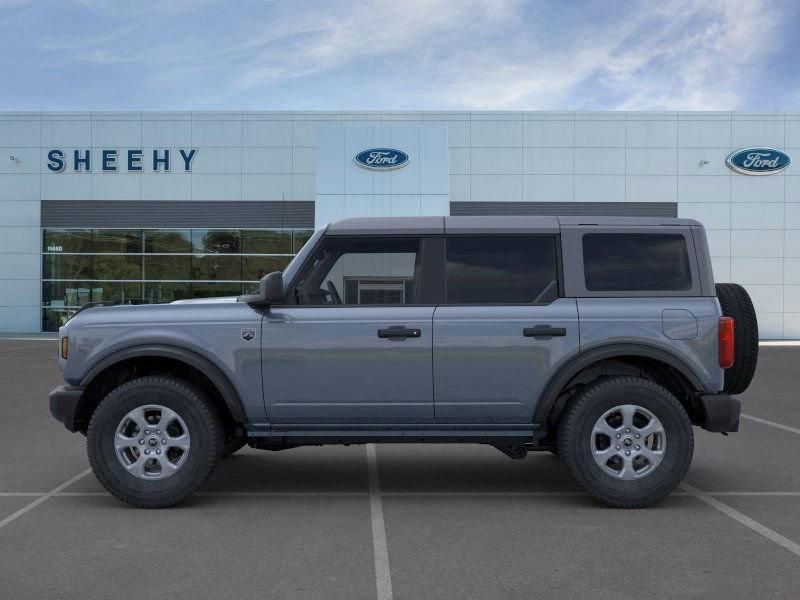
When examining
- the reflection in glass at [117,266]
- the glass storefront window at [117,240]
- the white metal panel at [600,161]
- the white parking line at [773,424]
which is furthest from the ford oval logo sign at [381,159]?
the white parking line at [773,424]

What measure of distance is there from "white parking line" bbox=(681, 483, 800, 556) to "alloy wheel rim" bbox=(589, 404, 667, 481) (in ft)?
1.83

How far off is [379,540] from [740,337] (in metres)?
2.92

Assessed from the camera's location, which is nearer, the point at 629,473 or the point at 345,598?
the point at 345,598

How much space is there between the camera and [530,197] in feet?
104

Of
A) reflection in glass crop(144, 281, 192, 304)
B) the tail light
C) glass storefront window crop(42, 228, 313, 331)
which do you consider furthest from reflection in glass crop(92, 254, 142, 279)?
the tail light

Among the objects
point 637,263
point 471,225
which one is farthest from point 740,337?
point 471,225

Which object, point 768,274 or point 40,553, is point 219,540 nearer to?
point 40,553

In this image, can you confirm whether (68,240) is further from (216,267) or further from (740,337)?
(740,337)

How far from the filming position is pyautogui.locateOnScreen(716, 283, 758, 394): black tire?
561 cm

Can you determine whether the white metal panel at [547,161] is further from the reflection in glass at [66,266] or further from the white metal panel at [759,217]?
the reflection in glass at [66,266]

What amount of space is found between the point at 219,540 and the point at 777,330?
31310mm

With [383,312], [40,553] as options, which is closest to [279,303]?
[383,312]

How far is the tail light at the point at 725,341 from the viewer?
539 centimetres

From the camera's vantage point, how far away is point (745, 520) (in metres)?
5.06
